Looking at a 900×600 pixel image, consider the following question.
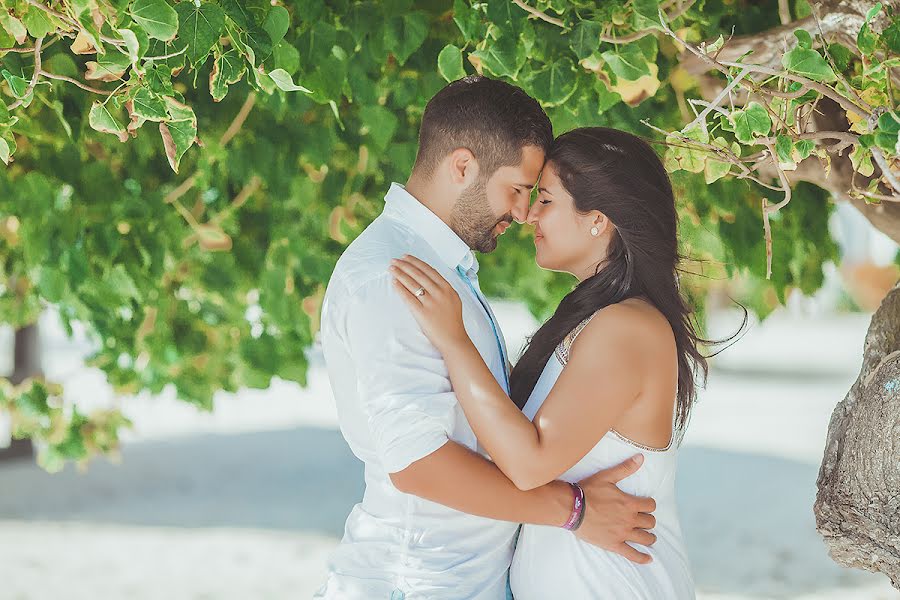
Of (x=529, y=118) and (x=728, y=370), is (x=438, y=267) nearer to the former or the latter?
(x=529, y=118)

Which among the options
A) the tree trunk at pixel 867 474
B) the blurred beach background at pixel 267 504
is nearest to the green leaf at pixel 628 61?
the tree trunk at pixel 867 474

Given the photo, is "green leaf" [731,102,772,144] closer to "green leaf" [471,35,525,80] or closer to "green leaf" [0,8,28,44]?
"green leaf" [471,35,525,80]

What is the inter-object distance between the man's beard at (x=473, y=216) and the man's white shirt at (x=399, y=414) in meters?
0.03

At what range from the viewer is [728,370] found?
55.8ft

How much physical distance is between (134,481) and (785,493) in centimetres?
564

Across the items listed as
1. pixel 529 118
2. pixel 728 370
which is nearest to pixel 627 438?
pixel 529 118

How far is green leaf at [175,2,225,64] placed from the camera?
7.00 ft

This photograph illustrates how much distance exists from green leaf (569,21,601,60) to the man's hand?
37.1 inches

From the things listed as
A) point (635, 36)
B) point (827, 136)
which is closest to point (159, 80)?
point (635, 36)

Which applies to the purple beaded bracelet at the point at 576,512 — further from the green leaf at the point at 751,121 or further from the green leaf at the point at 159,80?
the green leaf at the point at 159,80

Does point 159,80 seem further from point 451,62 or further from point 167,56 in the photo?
point 451,62

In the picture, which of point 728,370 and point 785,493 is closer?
point 785,493

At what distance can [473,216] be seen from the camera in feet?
7.89

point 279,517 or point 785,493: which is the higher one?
point 785,493
